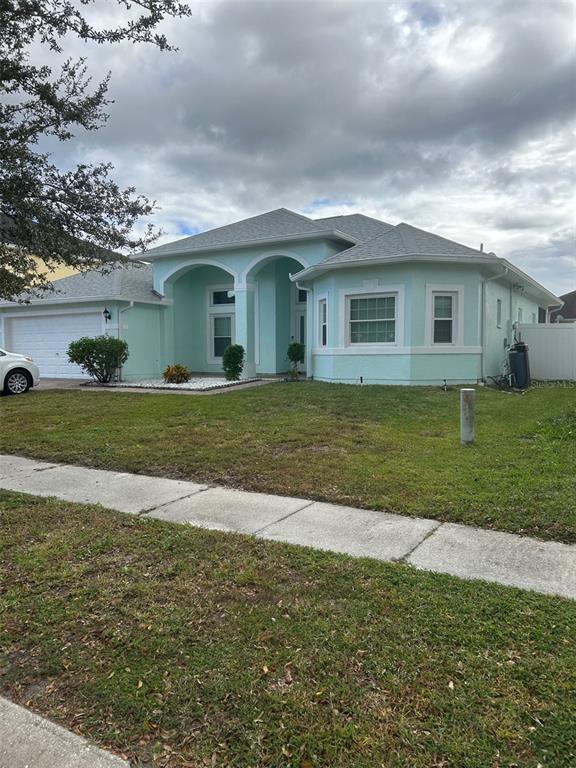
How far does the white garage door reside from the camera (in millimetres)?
17703

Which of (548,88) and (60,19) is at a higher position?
(548,88)

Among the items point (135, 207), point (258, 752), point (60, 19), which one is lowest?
point (258, 752)

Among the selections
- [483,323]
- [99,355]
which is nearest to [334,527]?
Answer: [483,323]

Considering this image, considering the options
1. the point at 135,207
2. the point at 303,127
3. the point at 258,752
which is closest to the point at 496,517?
A: the point at 258,752

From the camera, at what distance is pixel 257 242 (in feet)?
53.2

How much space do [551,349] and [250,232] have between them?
10699mm

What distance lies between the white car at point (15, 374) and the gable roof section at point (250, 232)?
527cm

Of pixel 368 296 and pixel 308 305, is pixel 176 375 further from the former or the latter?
pixel 368 296

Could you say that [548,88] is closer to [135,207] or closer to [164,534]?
[135,207]

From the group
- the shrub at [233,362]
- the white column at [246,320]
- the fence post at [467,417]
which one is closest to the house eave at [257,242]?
the white column at [246,320]

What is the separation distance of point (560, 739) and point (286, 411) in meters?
8.13

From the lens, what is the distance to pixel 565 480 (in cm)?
530

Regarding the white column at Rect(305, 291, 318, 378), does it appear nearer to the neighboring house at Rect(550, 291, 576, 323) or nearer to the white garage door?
the white garage door

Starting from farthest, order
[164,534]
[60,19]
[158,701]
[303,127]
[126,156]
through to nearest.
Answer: [303,127] → [126,156] → [60,19] → [164,534] → [158,701]
